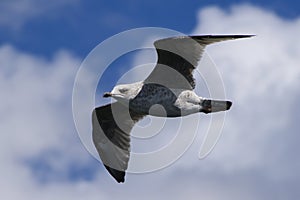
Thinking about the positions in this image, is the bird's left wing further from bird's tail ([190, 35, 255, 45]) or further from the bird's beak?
bird's tail ([190, 35, 255, 45])

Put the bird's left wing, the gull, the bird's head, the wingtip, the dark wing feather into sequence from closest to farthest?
the dark wing feather
the gull
the bird's head
the wingtip
the bird's left wing

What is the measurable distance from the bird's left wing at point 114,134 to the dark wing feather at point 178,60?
2.88 meters

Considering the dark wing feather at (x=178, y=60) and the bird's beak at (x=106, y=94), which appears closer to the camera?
the dark wing feather at (x=178, y=60)

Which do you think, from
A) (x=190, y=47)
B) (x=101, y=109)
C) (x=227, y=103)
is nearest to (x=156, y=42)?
(x=190, y=47)

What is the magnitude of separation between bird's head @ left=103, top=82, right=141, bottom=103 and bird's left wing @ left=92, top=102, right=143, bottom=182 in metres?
2.80

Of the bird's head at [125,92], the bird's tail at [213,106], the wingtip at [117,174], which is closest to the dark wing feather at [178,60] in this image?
the bird's head at [125,92]

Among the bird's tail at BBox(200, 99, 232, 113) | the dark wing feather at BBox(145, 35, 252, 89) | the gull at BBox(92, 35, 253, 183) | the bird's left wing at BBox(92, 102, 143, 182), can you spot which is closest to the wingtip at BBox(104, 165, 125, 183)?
the bird's left wing at BBox(92, 102, 143, 182)

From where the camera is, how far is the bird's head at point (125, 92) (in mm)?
25250

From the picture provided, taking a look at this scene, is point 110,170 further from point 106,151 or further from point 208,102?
point 208,102

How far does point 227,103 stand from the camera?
25.1m

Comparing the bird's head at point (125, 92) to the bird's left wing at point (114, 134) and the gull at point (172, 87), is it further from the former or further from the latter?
the bird's left wing at point (114, 134)

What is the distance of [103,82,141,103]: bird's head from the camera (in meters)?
25.2

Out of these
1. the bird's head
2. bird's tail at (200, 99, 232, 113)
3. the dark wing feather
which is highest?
the dark wing feather

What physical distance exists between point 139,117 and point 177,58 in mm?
3807
